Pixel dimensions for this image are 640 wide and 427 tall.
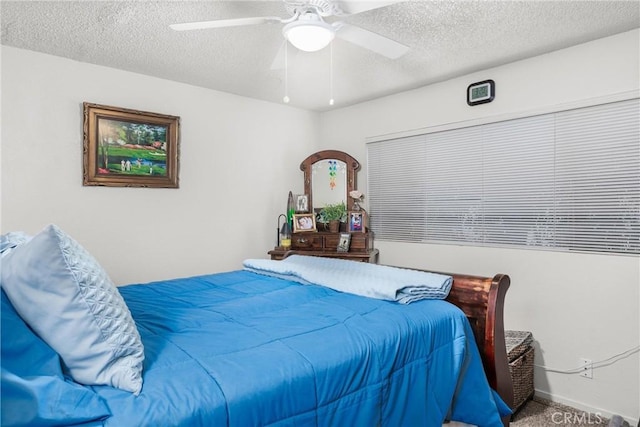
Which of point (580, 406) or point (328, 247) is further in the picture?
point (328, 247)

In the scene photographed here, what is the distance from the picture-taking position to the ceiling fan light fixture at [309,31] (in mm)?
1803

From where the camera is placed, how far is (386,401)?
1.45 meters

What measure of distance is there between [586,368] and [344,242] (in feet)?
6.93

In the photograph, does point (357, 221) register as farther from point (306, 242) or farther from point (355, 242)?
point (306, 242)

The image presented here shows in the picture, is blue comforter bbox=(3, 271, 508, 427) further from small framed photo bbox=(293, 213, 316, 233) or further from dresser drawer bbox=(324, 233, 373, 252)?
small framed photo bbox=(293, 213, 316, 233)

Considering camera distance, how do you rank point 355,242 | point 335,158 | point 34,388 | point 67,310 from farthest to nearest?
point 335,158
point 355,242
point 67,310
point 34,388

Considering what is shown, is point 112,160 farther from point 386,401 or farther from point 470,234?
point 470,234

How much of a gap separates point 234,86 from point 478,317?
2.82 metres

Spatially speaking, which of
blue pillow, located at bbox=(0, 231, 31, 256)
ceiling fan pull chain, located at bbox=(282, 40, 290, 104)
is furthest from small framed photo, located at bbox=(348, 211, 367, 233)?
blue pillow, located at bbox=(0, 231, 31, 256)

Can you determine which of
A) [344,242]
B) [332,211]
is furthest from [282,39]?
[344,242]

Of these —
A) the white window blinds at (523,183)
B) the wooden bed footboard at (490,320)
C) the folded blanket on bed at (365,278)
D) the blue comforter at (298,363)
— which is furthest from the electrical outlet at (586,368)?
the folded blanket on bed at (365,278)

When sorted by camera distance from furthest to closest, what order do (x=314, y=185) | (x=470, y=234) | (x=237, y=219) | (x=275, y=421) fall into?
(x=314, y=185) → (x=237, y=219) → (x=470, y=234) → (x=275, y=421)

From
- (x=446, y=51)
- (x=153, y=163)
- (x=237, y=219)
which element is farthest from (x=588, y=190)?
(x=153, y=163)

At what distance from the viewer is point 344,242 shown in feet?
12.6
